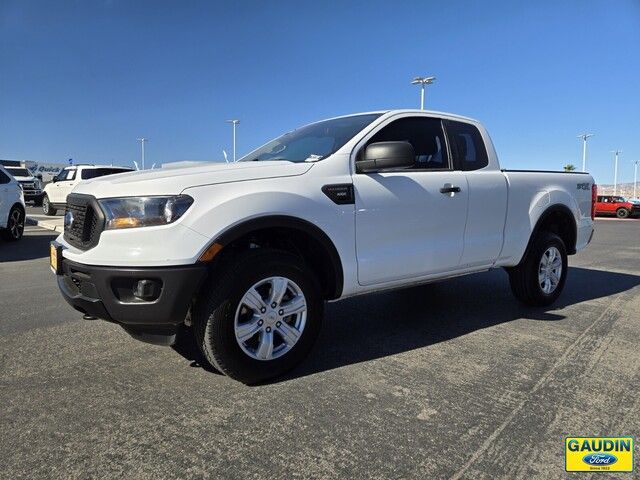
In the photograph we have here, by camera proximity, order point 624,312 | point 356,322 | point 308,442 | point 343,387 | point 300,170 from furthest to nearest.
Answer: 1. point 624,312
2. point 356,322
3. point 300,170
4. point 343,387
5. point 308,442

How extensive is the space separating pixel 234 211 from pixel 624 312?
13.5ft

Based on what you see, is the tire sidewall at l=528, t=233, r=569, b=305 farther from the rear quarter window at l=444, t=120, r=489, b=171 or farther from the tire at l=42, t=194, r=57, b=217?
the tire at l=42, t=194, r=57, b=217

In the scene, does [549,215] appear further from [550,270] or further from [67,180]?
[67,180]

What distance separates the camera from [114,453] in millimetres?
2242

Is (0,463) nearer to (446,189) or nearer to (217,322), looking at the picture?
(217,322)

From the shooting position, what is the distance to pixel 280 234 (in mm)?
3250

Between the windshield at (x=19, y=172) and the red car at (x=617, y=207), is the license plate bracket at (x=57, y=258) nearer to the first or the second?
the windshield at (x=19, y=172)

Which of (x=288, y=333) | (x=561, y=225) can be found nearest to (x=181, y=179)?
(x=288, y=333)

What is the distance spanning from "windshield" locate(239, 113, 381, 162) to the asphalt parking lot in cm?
145

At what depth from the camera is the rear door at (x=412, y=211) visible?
11.2ft

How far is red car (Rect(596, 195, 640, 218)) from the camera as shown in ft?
96.0

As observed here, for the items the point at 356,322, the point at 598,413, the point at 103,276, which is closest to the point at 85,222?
the point at 103,276

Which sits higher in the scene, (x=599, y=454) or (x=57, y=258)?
(x=57, y=258)

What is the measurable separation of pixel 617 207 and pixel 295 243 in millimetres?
→ 32245
